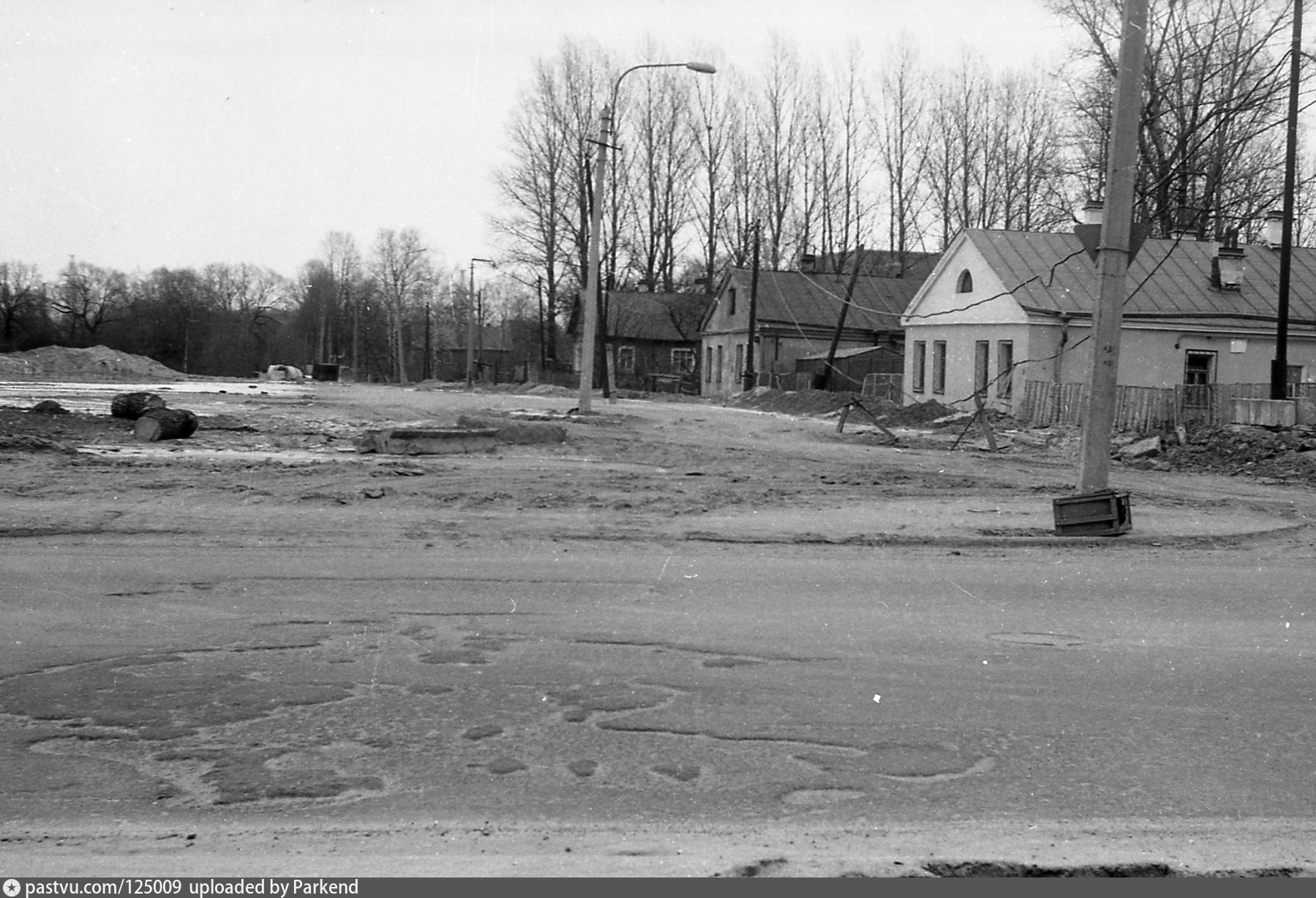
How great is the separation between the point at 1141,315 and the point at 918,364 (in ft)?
29.4

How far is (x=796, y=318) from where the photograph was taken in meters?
59.3

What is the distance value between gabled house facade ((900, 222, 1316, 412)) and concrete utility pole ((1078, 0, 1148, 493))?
807 inches

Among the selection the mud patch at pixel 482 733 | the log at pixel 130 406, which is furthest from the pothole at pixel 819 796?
the log at pixel 130 406

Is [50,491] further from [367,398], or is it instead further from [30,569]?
[367,398]

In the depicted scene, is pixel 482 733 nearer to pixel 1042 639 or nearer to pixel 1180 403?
pixel 1042 639

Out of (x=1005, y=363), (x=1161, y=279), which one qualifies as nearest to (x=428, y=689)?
(x=1005, y=363)

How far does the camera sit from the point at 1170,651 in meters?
6.44

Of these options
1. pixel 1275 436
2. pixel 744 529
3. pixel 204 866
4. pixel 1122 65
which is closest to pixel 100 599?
pixel 204 866

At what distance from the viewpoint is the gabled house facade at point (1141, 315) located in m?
33.2

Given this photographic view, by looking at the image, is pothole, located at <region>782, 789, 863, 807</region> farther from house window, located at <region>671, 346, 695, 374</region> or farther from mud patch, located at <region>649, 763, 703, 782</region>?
house window, located at <region>671, 346, 695, 374</region>

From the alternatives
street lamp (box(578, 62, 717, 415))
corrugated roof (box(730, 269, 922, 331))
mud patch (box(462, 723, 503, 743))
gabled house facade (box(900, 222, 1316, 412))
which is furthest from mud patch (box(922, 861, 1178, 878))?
corrugated roof (box(730, 269, 922, 331))

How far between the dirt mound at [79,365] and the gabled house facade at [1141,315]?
41.7 metres

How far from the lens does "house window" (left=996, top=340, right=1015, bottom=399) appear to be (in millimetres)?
33812

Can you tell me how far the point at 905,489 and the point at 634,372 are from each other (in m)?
57.2
